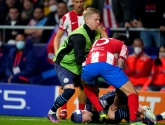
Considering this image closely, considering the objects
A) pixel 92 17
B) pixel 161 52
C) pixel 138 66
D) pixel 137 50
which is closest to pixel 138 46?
pixel 137 50

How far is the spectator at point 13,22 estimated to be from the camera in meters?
16.6

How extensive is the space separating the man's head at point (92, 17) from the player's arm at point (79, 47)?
0.83ft

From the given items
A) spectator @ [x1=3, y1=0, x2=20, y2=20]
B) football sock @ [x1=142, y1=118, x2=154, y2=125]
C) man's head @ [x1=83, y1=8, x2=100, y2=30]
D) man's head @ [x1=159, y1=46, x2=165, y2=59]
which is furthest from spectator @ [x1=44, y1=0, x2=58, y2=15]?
football sock @ [x1=142, y1=118, x2=154, y2=125]

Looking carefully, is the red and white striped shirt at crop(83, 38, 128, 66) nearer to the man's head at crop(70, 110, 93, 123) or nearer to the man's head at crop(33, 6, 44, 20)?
the man's head at crop(70, 110, 93, 123)

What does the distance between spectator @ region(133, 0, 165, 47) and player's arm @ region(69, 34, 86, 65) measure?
450cm

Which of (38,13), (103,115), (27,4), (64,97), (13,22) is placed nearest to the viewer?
(103,115)

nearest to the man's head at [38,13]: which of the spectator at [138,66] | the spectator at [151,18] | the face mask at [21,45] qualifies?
the face mask at [21,45]

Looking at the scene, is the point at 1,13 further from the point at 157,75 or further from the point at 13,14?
the point at 157,75

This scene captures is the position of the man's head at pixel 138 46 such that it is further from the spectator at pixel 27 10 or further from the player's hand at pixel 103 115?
the player's hand at pixel 103 115

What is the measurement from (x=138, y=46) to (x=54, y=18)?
9.40 ft

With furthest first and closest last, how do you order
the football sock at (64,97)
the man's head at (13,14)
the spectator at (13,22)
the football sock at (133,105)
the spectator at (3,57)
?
the man's head at (13,14) → the spectator at (13,22) → the spectator at (3,57) → the football sock at (64,97) → the football sock at (133,105)

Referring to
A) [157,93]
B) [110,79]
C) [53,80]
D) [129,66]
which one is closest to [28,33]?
[53,80]

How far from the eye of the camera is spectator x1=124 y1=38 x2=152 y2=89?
14359mm

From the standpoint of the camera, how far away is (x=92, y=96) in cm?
1058
